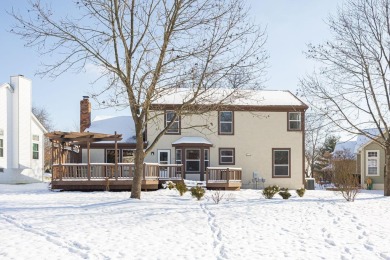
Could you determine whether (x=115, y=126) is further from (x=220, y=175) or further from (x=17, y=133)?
(x=220, y=175)

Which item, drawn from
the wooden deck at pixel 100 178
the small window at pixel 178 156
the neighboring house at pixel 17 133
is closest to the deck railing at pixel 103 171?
the wooden deck at pixel 100 178

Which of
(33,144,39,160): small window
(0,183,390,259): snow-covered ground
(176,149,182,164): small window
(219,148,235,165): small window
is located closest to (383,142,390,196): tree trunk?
(0,183,390,259): snow-covered ground

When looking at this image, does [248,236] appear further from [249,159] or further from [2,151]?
[2,151]

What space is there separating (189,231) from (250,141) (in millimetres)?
17454

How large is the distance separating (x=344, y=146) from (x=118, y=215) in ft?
130

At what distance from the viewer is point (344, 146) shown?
46.8 metres

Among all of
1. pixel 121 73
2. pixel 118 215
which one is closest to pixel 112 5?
pixel 121 73

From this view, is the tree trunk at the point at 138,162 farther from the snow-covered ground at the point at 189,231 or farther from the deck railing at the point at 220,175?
the deck railing at the point at 220,175

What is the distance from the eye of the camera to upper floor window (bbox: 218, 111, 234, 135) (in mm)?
26562

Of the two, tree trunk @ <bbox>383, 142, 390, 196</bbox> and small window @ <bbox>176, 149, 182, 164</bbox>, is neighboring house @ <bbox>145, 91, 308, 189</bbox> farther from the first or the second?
tree trunk @ <bbox>383, 142, 390, 196</bbox>

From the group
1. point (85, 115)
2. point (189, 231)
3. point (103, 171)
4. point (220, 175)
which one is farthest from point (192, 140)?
point (189, 231)

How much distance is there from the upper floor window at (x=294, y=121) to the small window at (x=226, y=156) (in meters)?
3.95

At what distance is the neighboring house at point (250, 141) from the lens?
85.7 feet

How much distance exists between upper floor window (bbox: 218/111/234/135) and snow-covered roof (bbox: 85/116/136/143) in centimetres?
543
